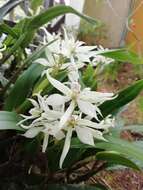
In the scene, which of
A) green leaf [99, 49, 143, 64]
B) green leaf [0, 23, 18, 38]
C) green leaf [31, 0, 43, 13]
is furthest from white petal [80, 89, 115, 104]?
green leaf [31, 0, 43, 13]

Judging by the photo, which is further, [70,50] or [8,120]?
[70,50]

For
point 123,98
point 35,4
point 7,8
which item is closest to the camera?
point 123,98

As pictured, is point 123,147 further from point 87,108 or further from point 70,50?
point 70,50

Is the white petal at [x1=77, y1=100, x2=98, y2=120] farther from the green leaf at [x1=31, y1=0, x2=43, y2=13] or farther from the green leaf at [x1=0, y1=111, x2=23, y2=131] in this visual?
the green leaf at [x1=31, y1=0, x2=43, y2=13]

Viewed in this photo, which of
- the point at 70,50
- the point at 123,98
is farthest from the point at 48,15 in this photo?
the point at 123,98

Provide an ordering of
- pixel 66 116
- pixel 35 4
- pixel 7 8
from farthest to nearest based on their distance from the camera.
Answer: pixel 35 4 < pixel 7 8 < pixel 66 116

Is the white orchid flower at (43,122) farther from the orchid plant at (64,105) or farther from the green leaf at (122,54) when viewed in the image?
the green leaf at (122,54)

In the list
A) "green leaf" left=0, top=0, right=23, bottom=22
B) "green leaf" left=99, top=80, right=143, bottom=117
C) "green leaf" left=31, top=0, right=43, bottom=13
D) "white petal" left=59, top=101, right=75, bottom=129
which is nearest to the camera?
"white petal" left=59, top=101, right=75, bottom=129
